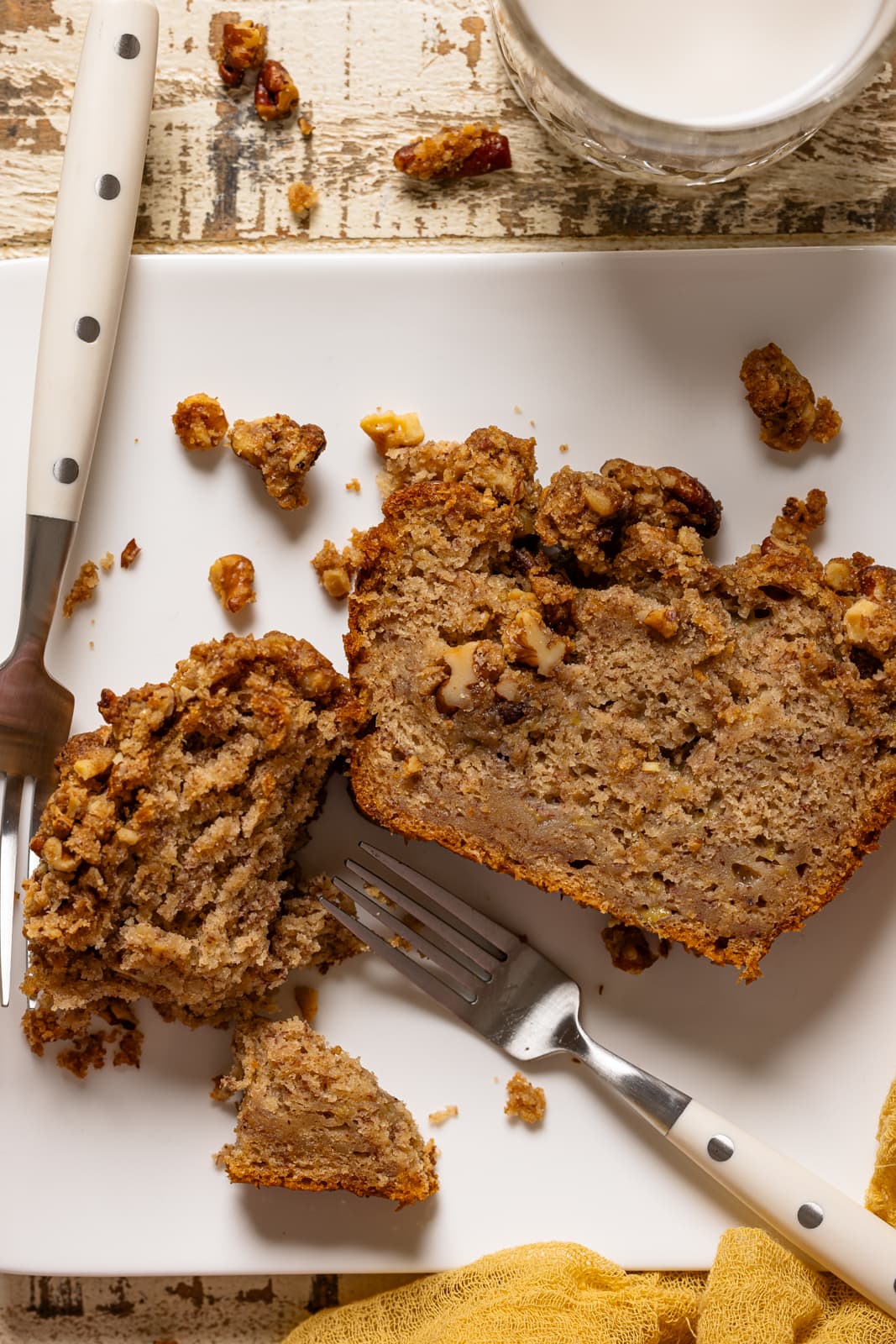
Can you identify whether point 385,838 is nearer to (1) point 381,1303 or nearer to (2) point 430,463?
(2) point 430,463

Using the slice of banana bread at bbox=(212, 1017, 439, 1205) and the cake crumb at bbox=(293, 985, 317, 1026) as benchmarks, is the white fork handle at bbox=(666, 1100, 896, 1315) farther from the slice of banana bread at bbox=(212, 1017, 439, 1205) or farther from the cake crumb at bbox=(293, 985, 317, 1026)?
the cake crumb at bbox=(293, 985, 317, 1026)

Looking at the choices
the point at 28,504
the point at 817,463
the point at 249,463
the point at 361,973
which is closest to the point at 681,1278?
the point at 361,973

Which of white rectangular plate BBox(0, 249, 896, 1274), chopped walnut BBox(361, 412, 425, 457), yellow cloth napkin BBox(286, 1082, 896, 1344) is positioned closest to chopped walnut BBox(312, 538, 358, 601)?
white rectangular plate BBox(0, 249, 896, 1274)

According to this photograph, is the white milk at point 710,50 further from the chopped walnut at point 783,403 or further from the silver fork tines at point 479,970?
the silver fork tines at point 479,970

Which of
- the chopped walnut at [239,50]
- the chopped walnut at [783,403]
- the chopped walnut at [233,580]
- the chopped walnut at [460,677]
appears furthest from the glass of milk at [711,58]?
the chopped walnut at [233,580]

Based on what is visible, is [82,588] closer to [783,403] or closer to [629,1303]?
[783,403]

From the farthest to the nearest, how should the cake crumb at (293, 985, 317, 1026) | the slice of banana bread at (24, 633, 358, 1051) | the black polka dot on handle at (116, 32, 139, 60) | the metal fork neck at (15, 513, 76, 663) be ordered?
the cake crumb at (293, 985, 317, 1026) → the metal fork neck at (15, 513, 76, 663) → the black polka dot on handle at (116, 32, 139, 60) → the slice of banana bread at (24, 633, 358, 1051)
